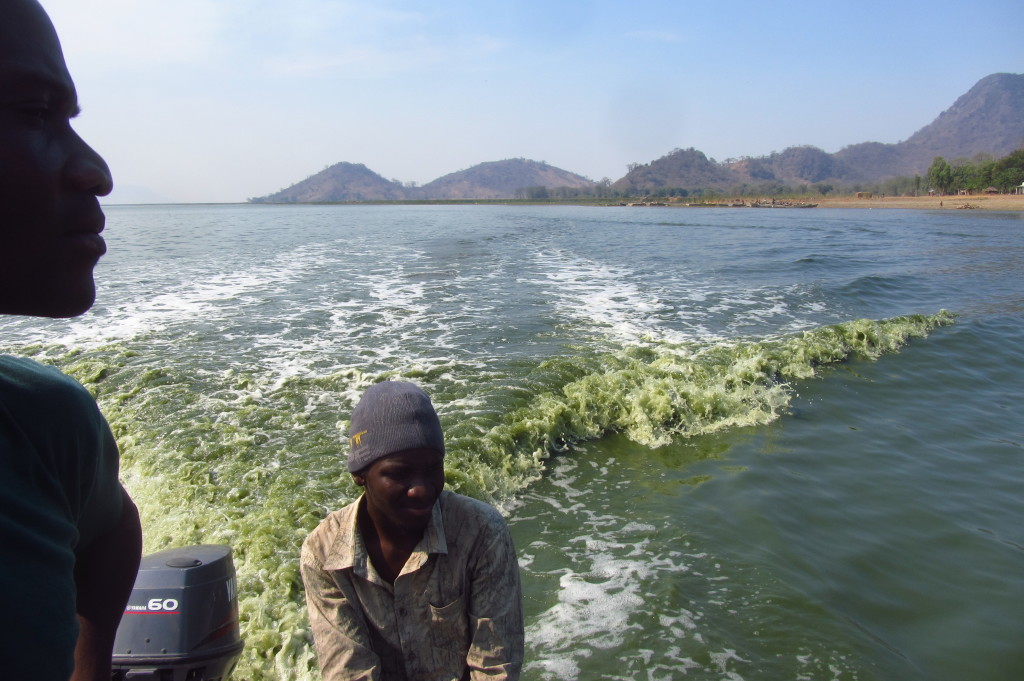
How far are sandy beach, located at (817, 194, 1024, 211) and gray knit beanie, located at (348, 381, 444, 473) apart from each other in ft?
252

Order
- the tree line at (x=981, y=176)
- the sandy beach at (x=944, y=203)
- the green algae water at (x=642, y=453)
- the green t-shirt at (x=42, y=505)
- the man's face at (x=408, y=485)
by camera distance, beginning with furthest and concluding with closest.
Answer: the tree line at (x=981, y=176) < the sandy beach at (x=944, y=203) < the green algae water at (x=642, y=453) < the man's face at (x=408, y=485) < the green t-shirt at (x=42, y=505)

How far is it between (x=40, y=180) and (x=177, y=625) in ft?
7.14

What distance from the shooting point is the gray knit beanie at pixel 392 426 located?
204 centimetres

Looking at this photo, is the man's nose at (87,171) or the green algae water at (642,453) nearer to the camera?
the man's nose at (87,171)

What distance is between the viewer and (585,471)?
5949 millimetres

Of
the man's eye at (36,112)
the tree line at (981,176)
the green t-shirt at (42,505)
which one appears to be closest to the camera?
the green t-shirt at (42,505)

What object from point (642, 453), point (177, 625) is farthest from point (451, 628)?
point (642, 453)

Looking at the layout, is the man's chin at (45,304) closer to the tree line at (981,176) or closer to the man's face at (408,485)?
the man's face at (408,485)

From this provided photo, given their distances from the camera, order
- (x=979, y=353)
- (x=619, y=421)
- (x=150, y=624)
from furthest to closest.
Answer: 1. (x=979, y=353)
2. (x=619, y=421)
3. (x=150, y=624)

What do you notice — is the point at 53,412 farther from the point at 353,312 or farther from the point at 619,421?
the point at 353,312

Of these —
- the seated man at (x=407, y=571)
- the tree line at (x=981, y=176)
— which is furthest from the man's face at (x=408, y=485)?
the tree line at (x=981, y=176)

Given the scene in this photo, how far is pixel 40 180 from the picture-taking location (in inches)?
36.7

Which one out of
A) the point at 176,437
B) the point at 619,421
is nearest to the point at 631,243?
the point at 619,421

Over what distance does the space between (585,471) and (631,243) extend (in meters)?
24.5
